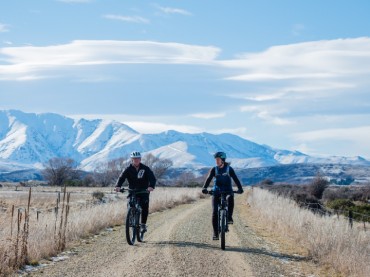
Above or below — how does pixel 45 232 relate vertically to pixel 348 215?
below

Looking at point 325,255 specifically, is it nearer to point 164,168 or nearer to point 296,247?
point 296,247

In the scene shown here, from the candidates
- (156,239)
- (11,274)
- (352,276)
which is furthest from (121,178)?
(352,276)

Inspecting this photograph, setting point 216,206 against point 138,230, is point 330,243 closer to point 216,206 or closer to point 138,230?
point 216,206

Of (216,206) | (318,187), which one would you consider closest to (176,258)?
(216,206)

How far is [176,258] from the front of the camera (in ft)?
41.7

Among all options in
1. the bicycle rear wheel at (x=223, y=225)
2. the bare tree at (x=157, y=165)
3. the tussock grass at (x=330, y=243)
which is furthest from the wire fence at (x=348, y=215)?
the bare tree at (x=157, y=165)

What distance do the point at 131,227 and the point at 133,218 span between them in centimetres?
25

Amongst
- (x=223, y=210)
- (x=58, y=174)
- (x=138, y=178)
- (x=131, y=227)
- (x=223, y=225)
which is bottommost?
(x=131, y=227)

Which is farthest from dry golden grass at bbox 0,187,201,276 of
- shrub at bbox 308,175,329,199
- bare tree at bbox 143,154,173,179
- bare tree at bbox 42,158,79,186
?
bare tree at bbox 143,154,173,179

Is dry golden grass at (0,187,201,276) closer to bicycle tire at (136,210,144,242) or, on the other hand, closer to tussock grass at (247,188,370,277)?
bicycle tire at (136,210,144,242)

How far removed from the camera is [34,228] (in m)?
14.8

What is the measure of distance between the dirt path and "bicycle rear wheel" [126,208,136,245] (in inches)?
7.6

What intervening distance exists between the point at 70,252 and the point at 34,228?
4.61ft

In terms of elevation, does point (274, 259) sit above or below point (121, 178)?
below
